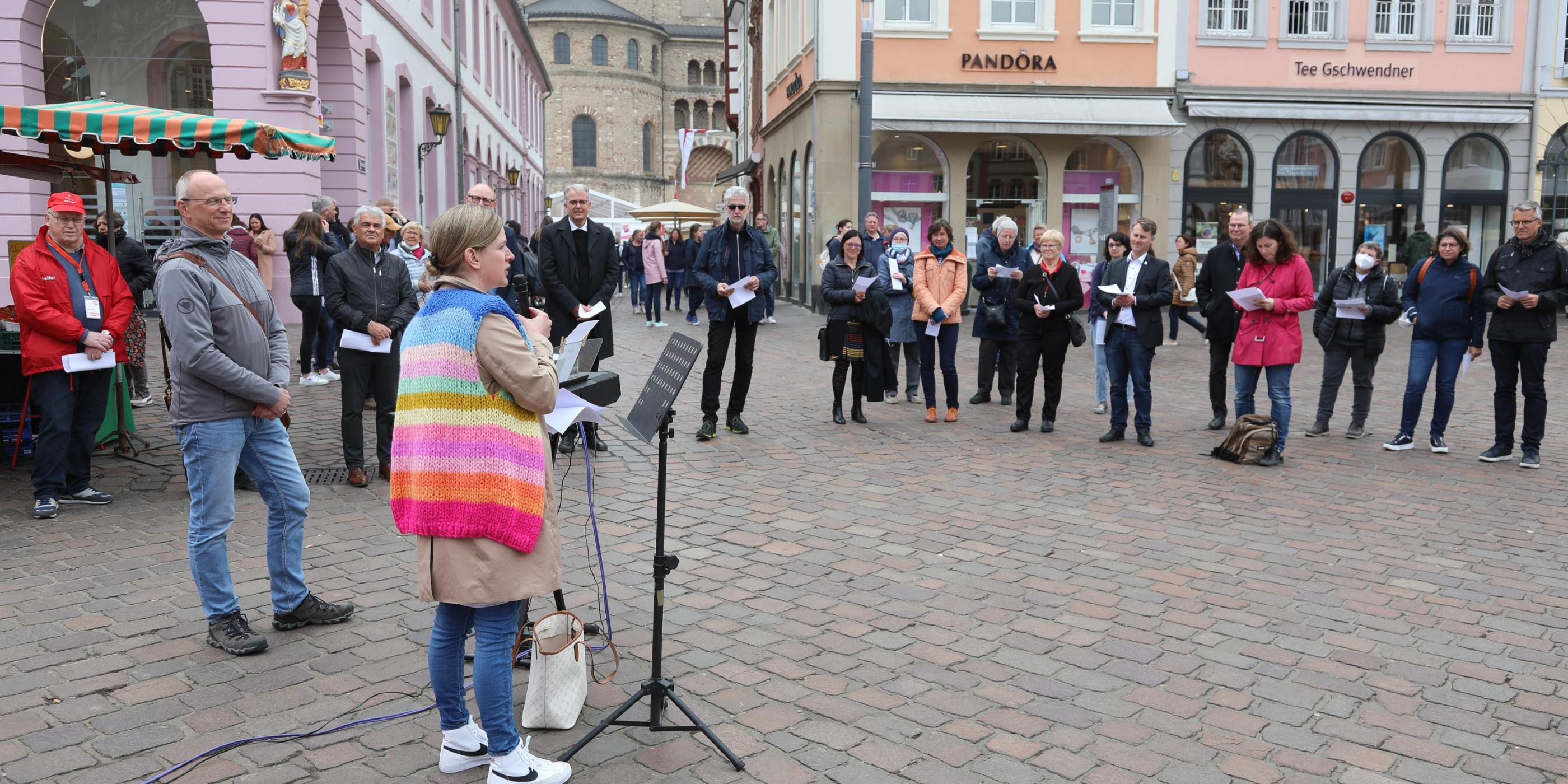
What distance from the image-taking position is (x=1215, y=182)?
83.1 ft

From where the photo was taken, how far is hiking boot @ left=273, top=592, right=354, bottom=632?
5047mm

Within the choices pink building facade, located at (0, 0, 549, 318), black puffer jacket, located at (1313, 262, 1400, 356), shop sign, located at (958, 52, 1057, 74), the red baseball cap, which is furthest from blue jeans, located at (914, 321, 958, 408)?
shop sign, located at (958, 52, 1057, 74)

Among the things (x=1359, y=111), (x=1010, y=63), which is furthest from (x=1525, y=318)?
(x=1359, y=111)

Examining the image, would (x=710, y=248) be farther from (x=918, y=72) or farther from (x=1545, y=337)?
(x=918, y=72)

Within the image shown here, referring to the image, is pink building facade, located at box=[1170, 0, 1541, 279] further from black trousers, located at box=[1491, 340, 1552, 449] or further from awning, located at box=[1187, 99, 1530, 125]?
black trousers, located at box=[1491, 340, 1552, 449]

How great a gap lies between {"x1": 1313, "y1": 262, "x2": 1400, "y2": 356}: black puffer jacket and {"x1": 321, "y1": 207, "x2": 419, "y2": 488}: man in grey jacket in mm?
7282

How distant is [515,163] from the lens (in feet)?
171

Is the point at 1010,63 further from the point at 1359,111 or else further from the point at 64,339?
the point at 64,339

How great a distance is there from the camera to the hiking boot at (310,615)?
505 cm

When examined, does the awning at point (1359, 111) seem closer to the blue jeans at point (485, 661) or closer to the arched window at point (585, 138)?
the blue jeans at point (485, 661)

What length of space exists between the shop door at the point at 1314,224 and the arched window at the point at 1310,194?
0.01m

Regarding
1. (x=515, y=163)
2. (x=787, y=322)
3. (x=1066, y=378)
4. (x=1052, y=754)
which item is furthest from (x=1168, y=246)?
(x=515, y=163)

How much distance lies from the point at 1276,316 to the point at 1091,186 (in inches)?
656

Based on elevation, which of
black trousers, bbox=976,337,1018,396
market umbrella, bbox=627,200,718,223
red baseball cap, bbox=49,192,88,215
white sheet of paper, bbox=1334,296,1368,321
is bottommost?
black trousers, bbox=976,337,1018,396
